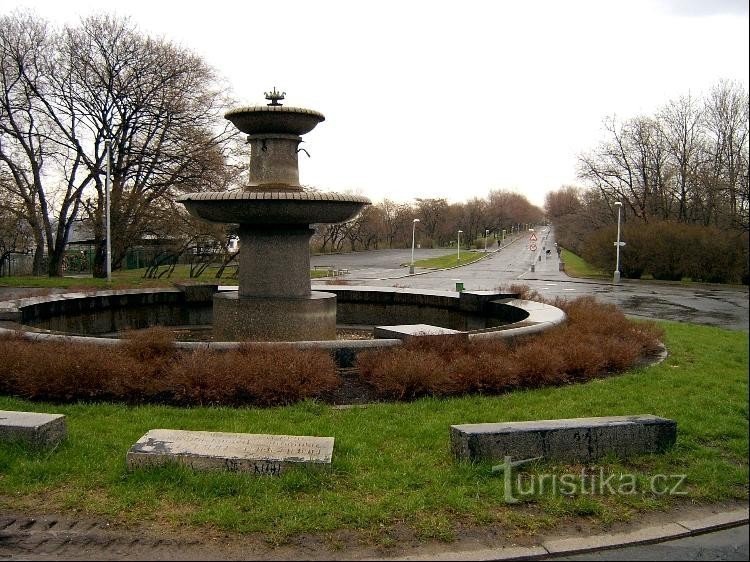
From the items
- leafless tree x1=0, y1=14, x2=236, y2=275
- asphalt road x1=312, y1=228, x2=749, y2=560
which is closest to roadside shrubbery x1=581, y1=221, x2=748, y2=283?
asphalt road x1=312, y1=228, x2=749, y2=560

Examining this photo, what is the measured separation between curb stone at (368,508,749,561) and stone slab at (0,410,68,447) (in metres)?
3.27

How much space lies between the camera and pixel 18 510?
4.76 meters

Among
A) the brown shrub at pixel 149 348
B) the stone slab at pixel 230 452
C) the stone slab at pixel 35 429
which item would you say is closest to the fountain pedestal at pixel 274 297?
the brown shrub at pixel 149 348

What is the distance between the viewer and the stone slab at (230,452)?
5199 millimetres

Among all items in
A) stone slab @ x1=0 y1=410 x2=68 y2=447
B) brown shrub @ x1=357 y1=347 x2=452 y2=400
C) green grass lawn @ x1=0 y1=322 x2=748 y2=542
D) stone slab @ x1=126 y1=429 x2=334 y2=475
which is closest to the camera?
green grass lawn @ x1=0 y1=322 x2=748 y2=542

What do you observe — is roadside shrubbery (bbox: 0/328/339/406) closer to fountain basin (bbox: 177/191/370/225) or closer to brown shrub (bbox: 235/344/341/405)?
brown shrub (bbox: 235/344/341/405)

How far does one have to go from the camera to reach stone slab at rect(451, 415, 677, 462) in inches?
218

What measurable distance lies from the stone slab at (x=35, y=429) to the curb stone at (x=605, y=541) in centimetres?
327

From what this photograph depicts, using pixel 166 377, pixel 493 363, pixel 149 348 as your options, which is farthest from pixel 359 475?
pixel 149 348

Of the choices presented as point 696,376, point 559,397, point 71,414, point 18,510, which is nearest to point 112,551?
point 18,510

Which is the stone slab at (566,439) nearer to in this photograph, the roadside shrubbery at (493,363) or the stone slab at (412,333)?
the roadside shrubbery at (493,363)

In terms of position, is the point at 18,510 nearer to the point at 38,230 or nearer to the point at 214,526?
the point at 214,526

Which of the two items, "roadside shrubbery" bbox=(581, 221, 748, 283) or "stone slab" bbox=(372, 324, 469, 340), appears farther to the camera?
"roadside shrubbery" bbox=(581, 221, 748, 283)

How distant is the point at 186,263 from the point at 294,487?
57326 mm
